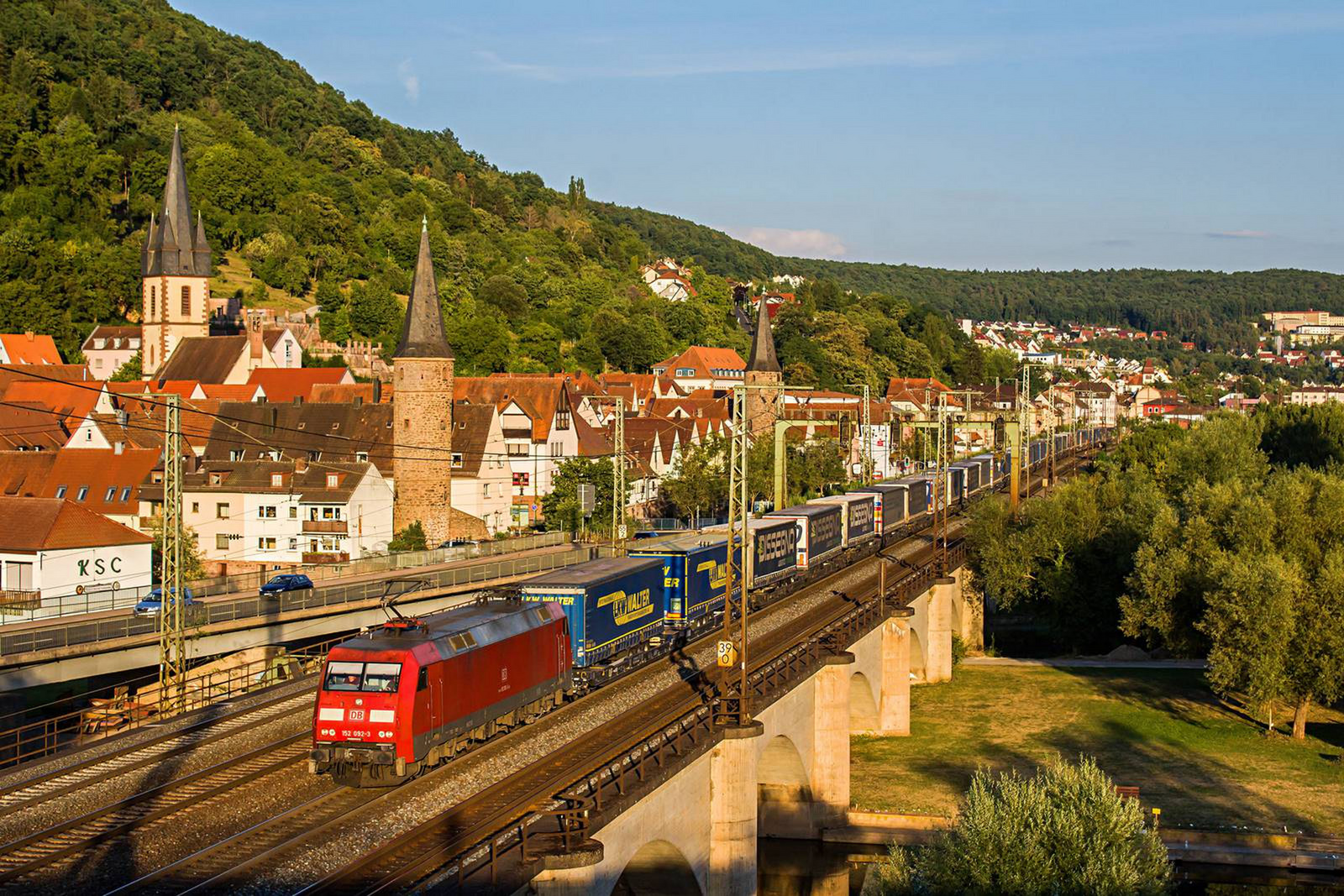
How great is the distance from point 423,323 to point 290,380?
1250 inches

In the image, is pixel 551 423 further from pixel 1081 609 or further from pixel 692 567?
pixel 692 567

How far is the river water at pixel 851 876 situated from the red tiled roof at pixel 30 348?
98.7 meters

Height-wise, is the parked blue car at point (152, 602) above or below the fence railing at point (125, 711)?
above

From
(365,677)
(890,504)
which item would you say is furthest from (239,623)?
(890,504)

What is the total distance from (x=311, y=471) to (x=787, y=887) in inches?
1805

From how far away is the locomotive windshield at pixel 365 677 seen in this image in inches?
1015

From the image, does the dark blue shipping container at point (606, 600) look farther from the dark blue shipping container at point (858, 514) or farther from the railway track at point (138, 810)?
the dark blue shipping container at point (858, 514)

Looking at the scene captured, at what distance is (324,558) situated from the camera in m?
75.8

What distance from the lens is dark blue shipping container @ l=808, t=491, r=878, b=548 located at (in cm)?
6969

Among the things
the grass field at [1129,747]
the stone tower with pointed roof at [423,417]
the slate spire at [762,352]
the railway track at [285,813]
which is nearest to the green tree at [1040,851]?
the railway track at [285,813]

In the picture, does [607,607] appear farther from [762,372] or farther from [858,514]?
[762,372]

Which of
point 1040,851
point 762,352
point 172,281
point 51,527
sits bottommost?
point 1040,851

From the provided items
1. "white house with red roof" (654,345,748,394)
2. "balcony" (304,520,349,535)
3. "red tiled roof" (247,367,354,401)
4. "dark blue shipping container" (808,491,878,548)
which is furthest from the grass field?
"white house with red roof" (654,345,748,394)

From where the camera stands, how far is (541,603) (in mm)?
33156
